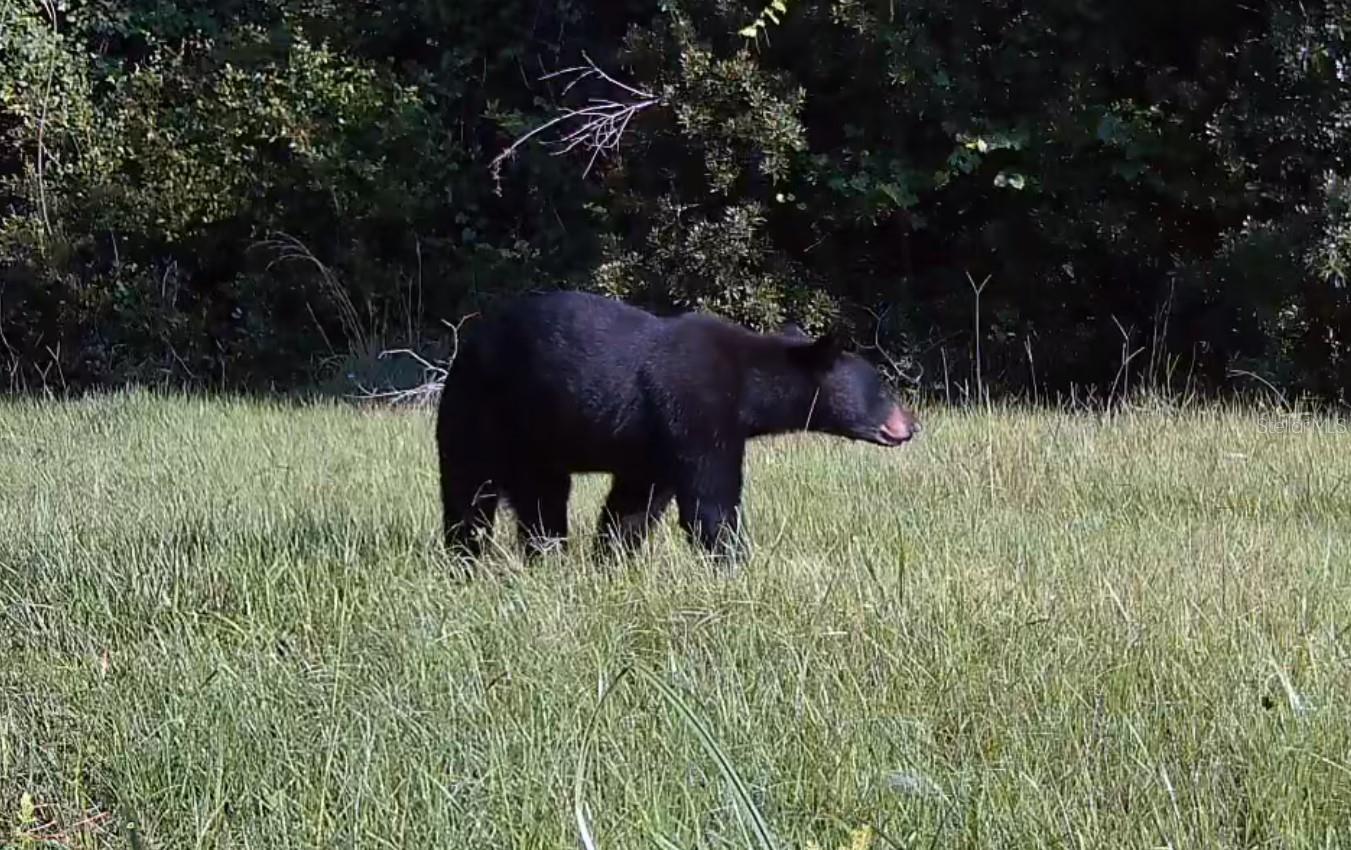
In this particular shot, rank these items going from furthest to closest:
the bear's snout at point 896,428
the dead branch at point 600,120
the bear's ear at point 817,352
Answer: the dead branch at point 600,120 → the bear's snout at point 896,428 → the bear's ear at point 817,352

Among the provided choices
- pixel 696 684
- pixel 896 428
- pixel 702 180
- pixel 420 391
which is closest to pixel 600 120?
pixel 702 180

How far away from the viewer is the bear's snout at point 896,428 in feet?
21.7

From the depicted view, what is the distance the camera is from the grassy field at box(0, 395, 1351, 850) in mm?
3355

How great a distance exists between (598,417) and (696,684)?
1876 mm

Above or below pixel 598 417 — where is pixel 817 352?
above

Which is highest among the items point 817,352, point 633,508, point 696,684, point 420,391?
point 817,352

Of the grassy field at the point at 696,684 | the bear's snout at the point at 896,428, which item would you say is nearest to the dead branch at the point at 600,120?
the bear's snout at the point at 896,428

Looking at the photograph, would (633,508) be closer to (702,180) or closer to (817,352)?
(817,352)

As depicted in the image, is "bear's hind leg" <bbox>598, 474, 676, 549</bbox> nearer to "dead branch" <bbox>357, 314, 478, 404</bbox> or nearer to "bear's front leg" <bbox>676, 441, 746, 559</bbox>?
"bear's front leg" <bbox>676, 441, 746, 559</bbox>

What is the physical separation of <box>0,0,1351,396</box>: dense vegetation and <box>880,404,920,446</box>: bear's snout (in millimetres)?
5208

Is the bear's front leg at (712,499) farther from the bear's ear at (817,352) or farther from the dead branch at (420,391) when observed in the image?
the dead branch at (420,391)

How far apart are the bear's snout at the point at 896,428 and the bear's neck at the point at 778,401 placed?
0.31 metres

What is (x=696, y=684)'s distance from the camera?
4.05 meters

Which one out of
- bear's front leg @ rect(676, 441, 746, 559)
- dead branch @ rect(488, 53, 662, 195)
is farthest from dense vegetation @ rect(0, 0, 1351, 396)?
bear's front leg @ rect(676, 441, 746, 559)
